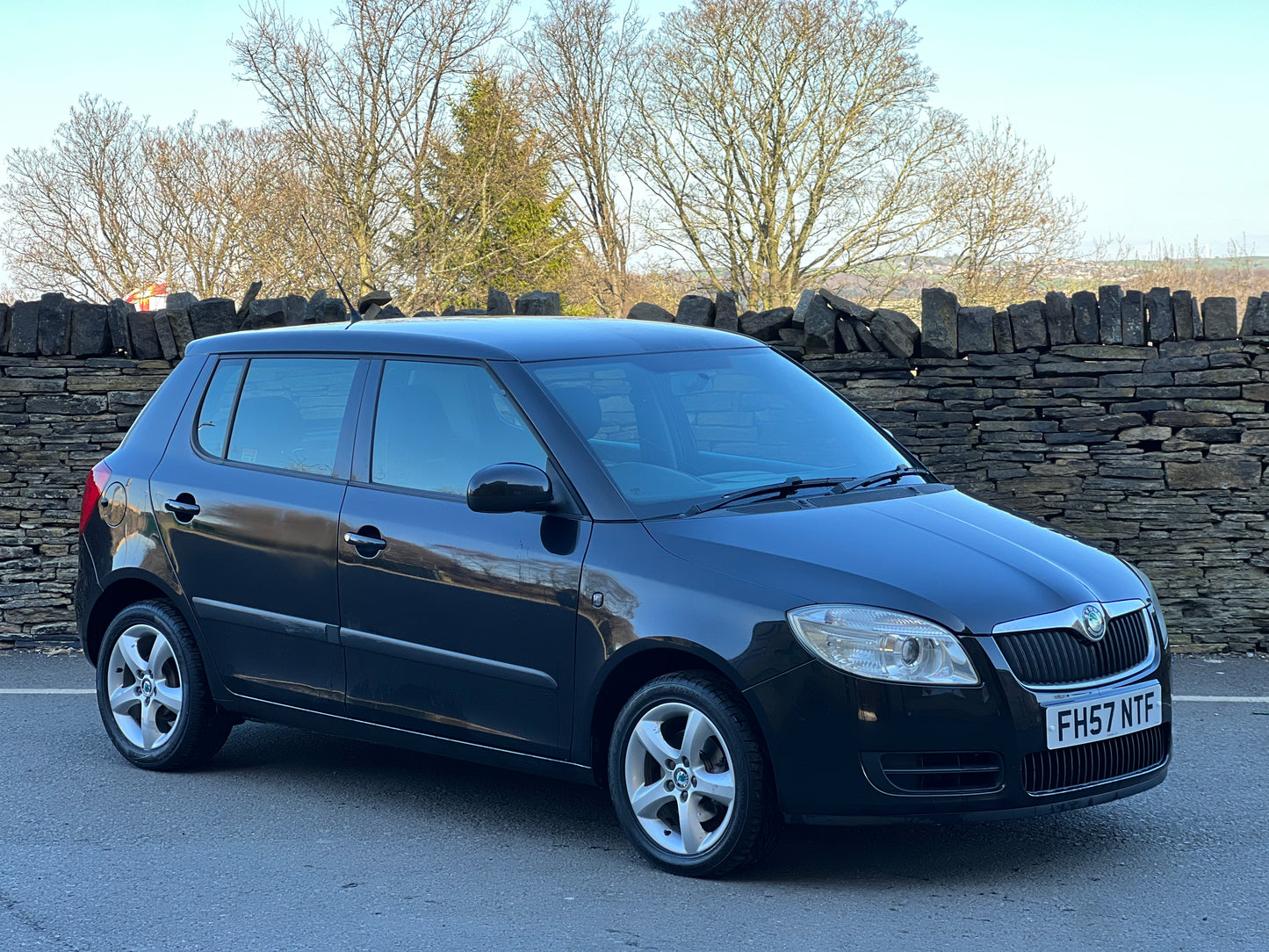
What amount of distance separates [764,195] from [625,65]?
831cm

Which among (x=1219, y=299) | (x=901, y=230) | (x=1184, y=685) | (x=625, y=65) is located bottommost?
(x=1184, y=685)

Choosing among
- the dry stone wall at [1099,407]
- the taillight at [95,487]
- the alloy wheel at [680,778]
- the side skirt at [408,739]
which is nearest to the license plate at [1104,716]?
the alloy wheel at [680,778]

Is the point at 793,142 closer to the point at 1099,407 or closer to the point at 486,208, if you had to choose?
the point at 486,208

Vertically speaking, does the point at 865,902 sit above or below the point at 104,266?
below

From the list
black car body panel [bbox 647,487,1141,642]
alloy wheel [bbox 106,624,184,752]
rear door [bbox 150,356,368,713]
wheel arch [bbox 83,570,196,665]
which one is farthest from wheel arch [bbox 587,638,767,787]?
alloy wheel [bbox 106,624,184,752]

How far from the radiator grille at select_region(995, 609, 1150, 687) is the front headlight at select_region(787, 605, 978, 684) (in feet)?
0.51

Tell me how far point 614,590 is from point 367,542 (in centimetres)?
111

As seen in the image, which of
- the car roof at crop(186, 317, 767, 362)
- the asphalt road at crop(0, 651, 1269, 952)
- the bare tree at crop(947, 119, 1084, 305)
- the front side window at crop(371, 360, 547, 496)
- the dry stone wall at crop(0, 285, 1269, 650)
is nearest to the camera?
the asphalt road at crop(0, 651, 1269, 952)

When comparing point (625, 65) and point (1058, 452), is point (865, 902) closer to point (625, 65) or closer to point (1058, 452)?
point (1058, 452)

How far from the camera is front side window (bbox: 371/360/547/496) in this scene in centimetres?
515

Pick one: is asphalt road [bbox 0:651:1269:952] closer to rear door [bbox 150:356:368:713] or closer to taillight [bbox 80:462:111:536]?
rear door [bbox 150:356:368:713]

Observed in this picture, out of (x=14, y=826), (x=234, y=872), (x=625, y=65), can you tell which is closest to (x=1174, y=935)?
(x=234, y=872)

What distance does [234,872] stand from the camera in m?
4.76

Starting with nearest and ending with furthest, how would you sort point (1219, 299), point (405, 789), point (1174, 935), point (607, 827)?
point (1174, 935) → point (607, 827) → point (405, 789) → point (1219, 299)
